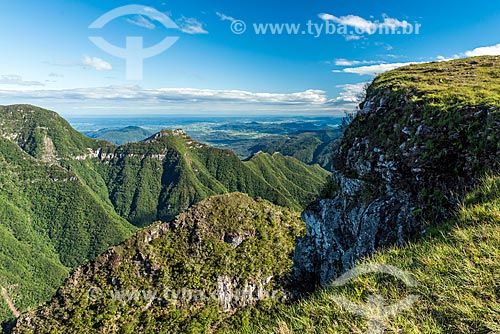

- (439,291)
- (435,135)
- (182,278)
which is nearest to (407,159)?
(435,135)

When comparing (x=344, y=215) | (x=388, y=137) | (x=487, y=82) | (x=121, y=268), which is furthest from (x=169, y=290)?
(x=487, y=82)

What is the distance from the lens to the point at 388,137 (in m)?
18.9

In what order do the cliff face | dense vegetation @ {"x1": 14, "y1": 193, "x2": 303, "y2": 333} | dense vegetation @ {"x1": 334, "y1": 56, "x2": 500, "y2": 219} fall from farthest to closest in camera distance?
dense vegetation @ {"x1": 14, "y1": 193, "x2": 303, "y2": 333}
the cliff face
dense vegetation @ {"x1": 334, "y1": 56, "x2": 500, "y2": 219}

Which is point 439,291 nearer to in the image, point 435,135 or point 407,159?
point 407,159

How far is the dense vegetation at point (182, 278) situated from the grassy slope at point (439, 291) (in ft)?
195

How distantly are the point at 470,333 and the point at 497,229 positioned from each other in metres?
3.34

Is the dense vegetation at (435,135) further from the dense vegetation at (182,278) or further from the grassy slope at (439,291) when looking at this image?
the dense vegetation at (182,278)

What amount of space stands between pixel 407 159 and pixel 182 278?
224 ft

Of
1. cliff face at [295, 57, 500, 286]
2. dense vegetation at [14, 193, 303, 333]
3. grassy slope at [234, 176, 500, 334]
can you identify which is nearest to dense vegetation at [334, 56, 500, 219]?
cliff face at [295, 57, 500, 286]

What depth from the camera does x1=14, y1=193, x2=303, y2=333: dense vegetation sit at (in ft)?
211

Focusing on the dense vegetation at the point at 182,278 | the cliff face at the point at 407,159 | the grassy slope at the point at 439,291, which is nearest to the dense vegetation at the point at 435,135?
the cliff face at the point at 407,159

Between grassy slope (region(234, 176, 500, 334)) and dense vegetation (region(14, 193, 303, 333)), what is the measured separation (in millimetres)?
59443

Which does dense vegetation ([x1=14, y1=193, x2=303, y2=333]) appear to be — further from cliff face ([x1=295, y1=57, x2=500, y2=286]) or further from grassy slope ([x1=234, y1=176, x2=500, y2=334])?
grassy slope ([x1=234, y1=176, x2=500, y2=334])

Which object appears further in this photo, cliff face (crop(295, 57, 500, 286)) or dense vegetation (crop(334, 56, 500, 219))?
cliff face (crop(295, 57, 500, 286))
